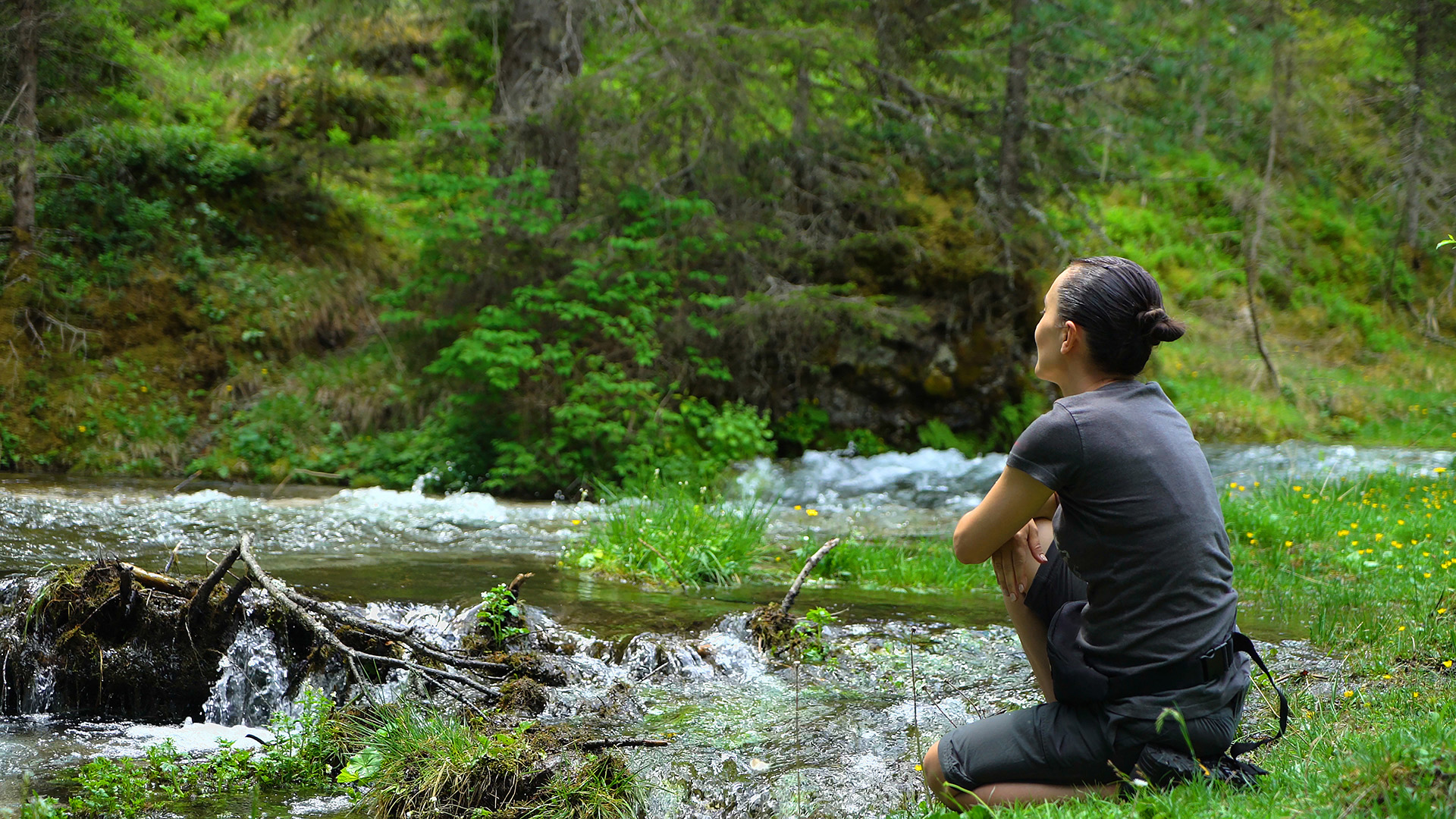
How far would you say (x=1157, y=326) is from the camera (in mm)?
2600

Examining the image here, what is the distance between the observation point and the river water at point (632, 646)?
3.70m

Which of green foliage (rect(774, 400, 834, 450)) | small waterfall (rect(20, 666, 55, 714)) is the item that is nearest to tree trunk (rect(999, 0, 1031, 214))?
green foliage (rect(774, 400, 834, 450))

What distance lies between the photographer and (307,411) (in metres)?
12.1

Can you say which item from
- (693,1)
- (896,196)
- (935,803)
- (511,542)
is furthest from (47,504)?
(896,196)

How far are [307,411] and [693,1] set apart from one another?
6.91 m

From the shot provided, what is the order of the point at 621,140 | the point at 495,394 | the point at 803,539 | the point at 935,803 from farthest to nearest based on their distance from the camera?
the point at 621,140, the point at 495,394, the point at 803,539, the point at 935,803

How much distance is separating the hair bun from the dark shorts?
28.6 inches

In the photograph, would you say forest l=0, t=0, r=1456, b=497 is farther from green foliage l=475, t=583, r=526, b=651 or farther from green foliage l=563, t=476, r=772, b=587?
green foliage l=475, t=583, r=526, b=651

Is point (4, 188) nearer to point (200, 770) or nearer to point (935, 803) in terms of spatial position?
point (200, 770)

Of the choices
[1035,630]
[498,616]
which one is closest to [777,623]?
[498,616]

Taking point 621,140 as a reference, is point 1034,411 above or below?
below

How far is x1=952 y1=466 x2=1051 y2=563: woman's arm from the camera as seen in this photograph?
259 cm

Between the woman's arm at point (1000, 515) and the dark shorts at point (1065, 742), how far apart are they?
31 centimetres

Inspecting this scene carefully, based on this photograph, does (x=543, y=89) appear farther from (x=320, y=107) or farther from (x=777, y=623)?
(x=777, y=623)
